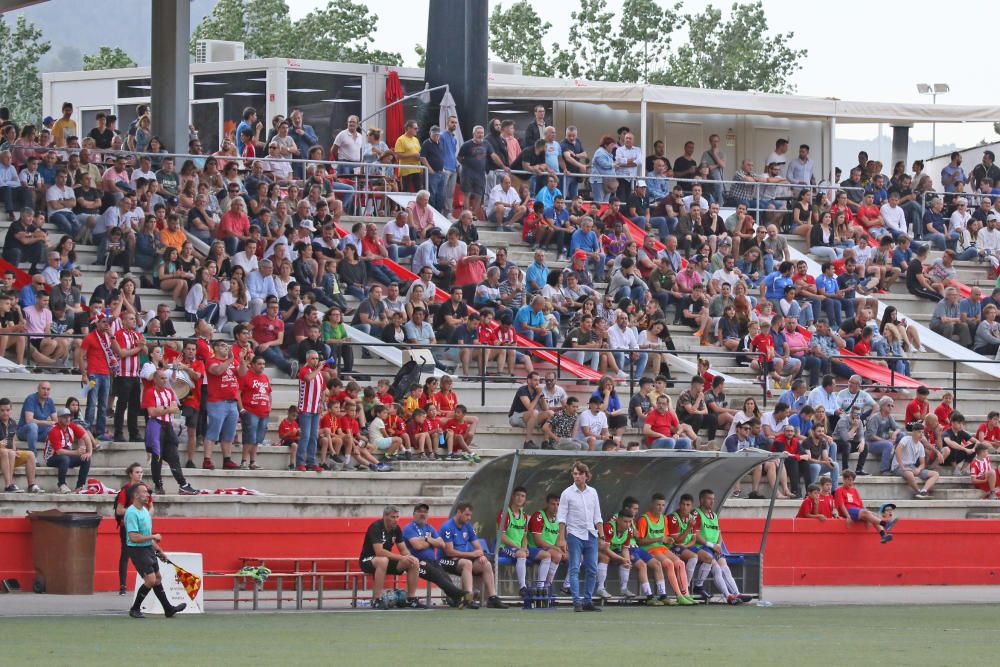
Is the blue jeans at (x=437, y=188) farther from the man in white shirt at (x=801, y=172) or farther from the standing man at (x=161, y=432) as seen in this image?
the standing man at (x=161, y=432)

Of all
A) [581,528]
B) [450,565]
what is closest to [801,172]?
[581,528]

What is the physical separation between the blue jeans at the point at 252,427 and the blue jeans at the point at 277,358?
2.04 metres

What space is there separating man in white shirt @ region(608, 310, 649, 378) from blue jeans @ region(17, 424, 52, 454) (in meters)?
9.10

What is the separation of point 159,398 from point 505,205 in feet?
38.3

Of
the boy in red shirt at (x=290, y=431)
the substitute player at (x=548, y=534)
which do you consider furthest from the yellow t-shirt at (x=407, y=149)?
the substitute player at (x=548, y=534)

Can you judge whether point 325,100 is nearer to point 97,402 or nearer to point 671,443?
point 671,443

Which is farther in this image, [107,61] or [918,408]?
[107,61]

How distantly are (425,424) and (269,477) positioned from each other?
7.94 feet

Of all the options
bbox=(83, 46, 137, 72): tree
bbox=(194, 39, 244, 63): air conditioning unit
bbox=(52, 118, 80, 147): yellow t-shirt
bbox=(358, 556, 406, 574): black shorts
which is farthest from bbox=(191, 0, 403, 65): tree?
bbox=(358, 556, 406, 574): black shorts

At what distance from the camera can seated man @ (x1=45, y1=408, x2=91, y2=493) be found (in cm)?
2108

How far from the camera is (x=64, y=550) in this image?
20.0 meters

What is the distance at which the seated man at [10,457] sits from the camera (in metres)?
20.7

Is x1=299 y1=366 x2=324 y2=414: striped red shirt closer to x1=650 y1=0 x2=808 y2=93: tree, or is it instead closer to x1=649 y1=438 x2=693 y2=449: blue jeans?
x1=649 y1=438 x2=693 y2=449: blue jeans

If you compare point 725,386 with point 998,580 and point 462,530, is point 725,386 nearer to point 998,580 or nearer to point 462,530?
point 998,580
